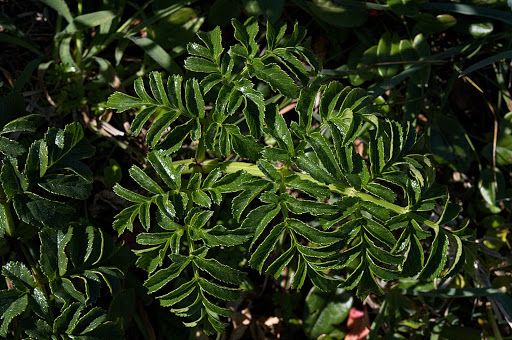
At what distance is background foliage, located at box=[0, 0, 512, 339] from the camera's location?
1.63 metres

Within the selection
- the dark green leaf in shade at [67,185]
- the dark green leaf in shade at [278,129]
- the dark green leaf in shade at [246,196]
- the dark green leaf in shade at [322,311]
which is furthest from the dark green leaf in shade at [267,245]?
the dark green leaf in shade at [322,311]

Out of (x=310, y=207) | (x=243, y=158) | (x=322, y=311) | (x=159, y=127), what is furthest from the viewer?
(x=322, y=311)

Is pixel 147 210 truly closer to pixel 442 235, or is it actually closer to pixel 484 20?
pixel 442 235

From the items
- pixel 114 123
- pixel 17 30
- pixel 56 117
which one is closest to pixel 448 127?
pixel 114 123

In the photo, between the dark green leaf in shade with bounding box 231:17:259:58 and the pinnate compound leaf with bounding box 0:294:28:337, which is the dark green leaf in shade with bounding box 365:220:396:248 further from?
the pinnate compound leaf with bounding box 0:294:28:337

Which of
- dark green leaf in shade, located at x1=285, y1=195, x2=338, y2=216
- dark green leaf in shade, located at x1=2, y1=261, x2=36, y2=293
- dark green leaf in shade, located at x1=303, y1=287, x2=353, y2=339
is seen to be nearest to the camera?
dark green leaf in shade, located at x1=285, y1=195, x2=338, y2=216

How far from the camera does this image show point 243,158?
1947 millimetres

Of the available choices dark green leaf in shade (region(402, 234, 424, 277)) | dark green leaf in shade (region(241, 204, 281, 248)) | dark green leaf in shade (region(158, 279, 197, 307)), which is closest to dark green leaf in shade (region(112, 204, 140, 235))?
dark green leaf in shade (region(158, 279, 197, 307))

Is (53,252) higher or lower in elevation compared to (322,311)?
higher

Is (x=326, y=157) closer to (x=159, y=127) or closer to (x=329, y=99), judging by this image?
(x=329, y=99)

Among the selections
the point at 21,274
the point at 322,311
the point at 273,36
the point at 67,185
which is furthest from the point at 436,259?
the point at 21,274

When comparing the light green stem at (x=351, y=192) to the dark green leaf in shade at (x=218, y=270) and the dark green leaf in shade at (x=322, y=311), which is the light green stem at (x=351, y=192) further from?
the dark green leaf in shade at (x=322, y=311)

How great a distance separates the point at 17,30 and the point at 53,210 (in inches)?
45.0

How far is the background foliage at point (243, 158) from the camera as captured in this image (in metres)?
1.63
